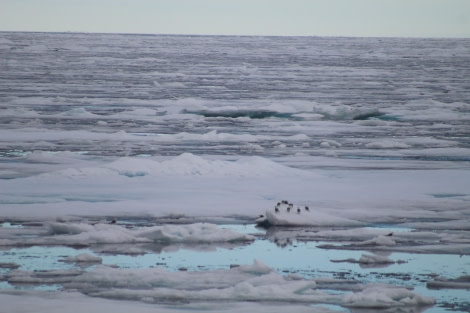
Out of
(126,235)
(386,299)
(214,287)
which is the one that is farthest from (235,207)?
(386,299)

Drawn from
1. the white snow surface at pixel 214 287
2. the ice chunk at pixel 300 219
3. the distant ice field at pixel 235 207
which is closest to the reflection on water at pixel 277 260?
the distant ice field at pixel 235 207

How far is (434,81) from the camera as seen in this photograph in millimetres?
34594

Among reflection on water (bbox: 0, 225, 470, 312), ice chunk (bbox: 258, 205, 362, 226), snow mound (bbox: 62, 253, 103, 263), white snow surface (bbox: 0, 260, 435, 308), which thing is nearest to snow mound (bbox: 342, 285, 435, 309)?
white snow surface (bbox: 0, 260, 435, 308)

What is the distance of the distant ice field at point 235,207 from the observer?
5.71 metres

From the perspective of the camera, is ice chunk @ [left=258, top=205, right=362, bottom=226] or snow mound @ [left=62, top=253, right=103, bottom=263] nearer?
snow mound @ [left=62, top=253, right=103, bottom=263]

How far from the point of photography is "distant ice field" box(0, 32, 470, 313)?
571 centimetres

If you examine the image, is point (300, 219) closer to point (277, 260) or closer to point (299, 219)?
point (299, 219)

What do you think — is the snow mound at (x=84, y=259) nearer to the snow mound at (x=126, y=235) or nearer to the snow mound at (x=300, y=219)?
the snow mound at (x=126, y=235)

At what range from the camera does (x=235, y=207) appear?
8953 mm

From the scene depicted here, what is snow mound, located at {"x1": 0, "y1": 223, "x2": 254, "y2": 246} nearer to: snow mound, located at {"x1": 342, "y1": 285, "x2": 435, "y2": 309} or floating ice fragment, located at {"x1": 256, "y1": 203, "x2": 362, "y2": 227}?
floating ice fragment, located at {"x1": 256, "y1": 203, "x2": 362, "y2": 227}

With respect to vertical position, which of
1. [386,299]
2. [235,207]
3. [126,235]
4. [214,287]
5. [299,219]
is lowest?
[386,299]

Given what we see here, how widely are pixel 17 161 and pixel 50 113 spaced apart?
27.2ft

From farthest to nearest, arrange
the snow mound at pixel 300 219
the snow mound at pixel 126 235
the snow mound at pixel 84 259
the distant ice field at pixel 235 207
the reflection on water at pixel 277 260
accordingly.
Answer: the snow mound at pixel 300 219, the snow mound at pixel 126 235, the snow mound at pixel 84 259, the reflection on water at pixel 277 260, the distant ice field at pixel 235 207

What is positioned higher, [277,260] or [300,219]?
[300,219]
